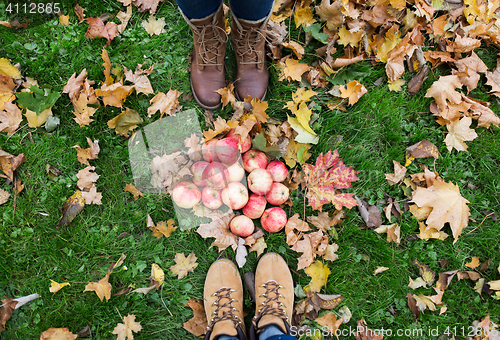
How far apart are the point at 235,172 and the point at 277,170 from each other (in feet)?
1.11

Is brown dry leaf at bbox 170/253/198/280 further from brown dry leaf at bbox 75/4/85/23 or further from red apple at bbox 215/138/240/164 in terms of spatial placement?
brown dry leaf at bbox 75/4/85/23

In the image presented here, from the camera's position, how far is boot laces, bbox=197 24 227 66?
6.56 ft

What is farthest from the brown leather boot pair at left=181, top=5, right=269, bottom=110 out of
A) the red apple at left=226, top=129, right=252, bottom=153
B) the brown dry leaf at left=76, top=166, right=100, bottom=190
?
the brown dry leaf at left=76, top=166, right=100, bottom=190

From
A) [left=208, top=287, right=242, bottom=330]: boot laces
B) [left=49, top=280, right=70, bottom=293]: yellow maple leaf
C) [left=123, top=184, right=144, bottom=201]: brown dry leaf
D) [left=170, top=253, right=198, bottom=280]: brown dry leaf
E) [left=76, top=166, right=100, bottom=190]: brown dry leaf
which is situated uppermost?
[left=76, top=166, right=100, bottom=190]: brown dry leaf

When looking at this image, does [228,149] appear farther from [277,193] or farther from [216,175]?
[277,193]

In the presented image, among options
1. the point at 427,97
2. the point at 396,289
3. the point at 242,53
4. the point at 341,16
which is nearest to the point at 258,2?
the point at 242,53

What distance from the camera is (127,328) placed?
7.13 feet

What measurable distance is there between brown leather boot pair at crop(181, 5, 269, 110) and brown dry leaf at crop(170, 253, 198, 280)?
131 centimetres

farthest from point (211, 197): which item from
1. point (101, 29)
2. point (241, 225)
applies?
point (101, 29)

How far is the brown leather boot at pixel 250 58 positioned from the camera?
6.58 feet

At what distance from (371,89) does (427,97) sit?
0.53 meters

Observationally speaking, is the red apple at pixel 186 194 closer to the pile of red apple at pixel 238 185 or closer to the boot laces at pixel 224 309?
the pile of red apple at pixel 238 185

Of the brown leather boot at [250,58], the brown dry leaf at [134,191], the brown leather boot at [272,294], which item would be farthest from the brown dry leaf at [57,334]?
the brown leather boot at [250,58]

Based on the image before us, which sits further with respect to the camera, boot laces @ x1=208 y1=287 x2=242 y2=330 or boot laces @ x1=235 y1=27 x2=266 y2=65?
boot laces @ x1=208 y1=287 x2=242 y2=330
